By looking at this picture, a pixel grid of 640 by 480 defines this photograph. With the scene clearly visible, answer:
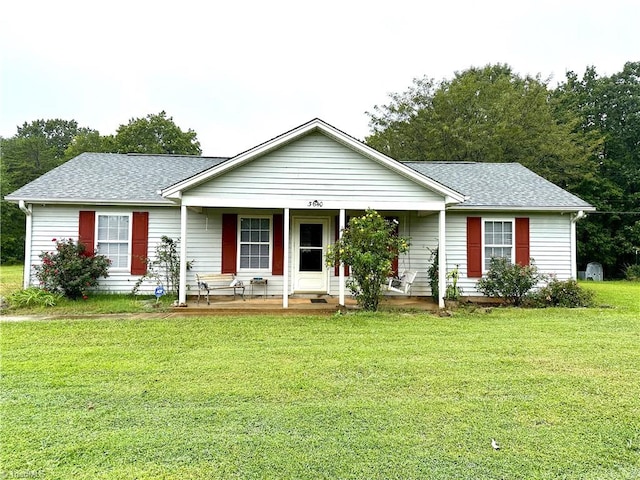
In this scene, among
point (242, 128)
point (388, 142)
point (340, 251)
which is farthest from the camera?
point (242, 128)

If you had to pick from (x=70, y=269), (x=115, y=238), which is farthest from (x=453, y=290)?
(x=70, y=269)

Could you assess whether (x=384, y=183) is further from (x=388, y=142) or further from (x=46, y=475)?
(x=388, y=142)

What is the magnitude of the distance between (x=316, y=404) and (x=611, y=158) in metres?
34.7

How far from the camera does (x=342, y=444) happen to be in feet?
9.54

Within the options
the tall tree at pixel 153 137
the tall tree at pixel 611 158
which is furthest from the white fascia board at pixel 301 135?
the tall tree at pixel 153 137

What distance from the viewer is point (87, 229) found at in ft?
33.1

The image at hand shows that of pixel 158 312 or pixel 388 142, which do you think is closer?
pixel 158 312

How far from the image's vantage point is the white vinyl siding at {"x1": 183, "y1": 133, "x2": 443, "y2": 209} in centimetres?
883

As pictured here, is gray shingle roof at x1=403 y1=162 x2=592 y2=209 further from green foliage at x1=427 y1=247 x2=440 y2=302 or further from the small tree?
the small tree

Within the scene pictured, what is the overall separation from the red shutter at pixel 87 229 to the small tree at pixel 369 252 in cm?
668

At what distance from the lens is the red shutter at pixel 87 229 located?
10.1 m

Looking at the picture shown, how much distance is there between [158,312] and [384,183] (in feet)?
19.9

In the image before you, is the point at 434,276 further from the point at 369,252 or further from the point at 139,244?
the point at 139,244

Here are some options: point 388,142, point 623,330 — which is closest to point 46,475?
point 623,330
